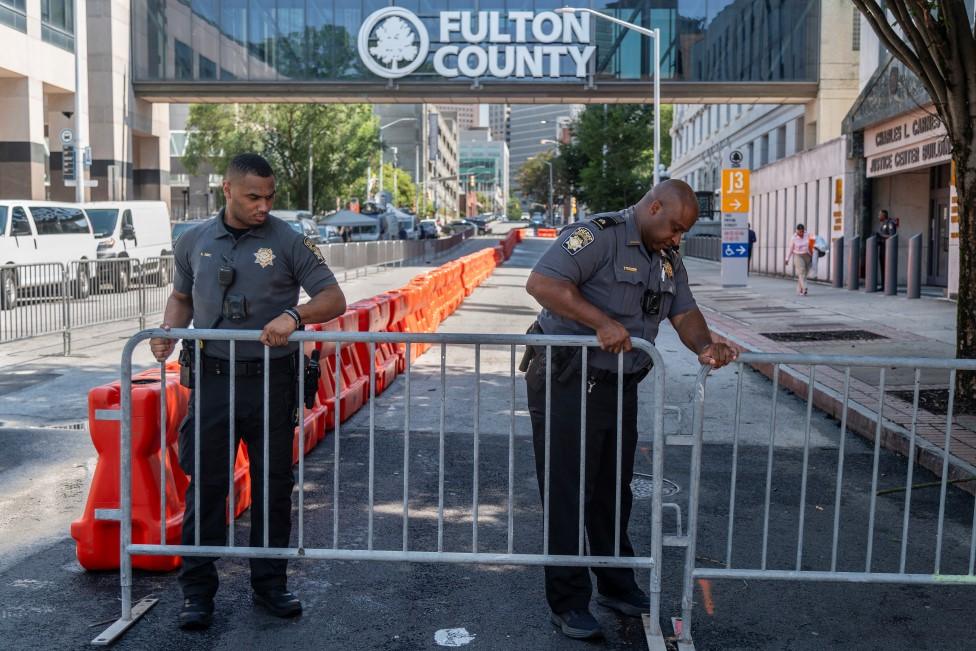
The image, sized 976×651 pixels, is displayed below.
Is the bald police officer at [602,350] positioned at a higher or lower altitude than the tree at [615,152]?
lower

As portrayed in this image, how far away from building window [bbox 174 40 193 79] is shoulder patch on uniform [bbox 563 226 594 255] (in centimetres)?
3994

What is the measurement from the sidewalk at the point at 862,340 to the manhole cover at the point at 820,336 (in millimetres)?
14

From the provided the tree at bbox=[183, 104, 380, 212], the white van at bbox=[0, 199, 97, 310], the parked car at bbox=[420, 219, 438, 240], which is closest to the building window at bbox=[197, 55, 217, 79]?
the tree at bbox=[183, 104, 380, 212]

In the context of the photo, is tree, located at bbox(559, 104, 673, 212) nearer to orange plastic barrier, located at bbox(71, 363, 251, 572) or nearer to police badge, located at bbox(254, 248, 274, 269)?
orange plastic barrier, located at bbox(71, 363, 251, 572)

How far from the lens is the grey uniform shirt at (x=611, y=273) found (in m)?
4.20

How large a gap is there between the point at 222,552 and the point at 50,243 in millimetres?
17410

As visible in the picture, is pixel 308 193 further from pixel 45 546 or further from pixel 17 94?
pixel 45 546

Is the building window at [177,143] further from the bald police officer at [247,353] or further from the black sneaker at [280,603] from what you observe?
the black sneaker at [280,603]

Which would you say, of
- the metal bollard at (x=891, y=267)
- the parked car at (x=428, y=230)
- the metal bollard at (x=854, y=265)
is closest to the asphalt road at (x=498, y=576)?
the metal bollard at (x=891, y=267)

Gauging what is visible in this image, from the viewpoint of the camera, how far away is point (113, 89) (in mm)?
39250

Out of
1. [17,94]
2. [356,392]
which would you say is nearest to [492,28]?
[17,94]

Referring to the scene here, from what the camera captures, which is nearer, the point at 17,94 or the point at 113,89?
the point at 17,94

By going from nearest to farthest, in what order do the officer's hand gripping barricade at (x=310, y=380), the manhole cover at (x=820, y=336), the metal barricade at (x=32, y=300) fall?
the officer's hand gripping barricade at (x=310, y=380), the metal barricade at (x=32, y=300), the manhole cover at (x=820, y=336)

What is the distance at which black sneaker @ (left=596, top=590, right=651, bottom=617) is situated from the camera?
4523mm
